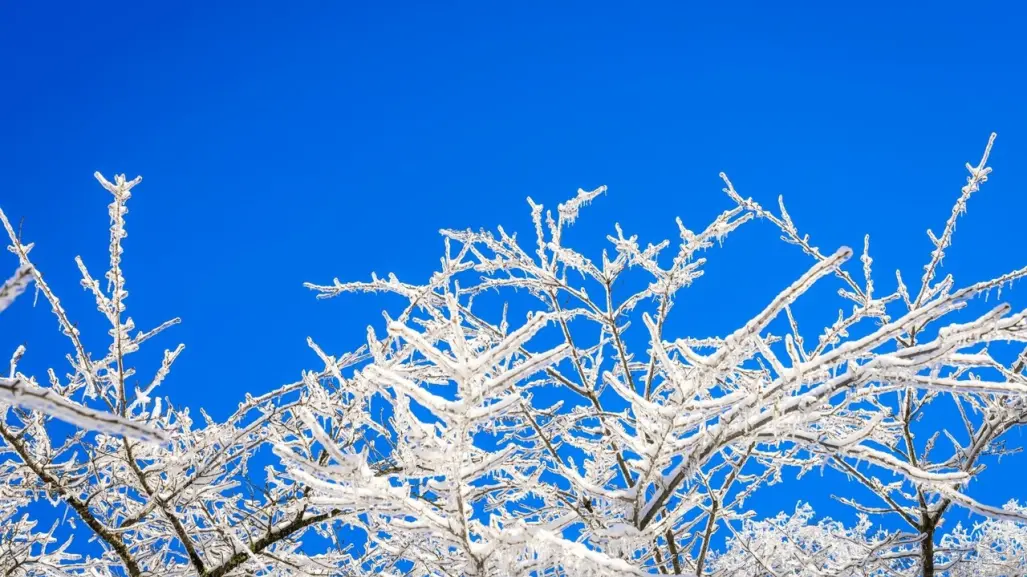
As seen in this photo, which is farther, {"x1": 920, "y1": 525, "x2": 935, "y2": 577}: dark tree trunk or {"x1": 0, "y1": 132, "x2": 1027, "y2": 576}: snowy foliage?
{"x1": 920, "y1": 525, "x2": 935, "y2": 577}: dark tree trunk

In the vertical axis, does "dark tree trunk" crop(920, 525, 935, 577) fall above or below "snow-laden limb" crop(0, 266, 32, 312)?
above

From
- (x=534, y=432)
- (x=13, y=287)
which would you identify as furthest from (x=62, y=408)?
(x=534, y=432)

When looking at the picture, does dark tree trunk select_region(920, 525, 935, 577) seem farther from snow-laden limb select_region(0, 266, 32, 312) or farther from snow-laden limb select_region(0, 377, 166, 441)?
snow-laden limb select_region(0, 266, 32, 312)

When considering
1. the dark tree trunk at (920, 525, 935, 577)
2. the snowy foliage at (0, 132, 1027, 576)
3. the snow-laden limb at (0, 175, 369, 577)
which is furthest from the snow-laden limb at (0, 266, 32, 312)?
the dark tree trunk at (920, 525, 935, 577)

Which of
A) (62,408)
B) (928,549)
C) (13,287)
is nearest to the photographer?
(13,287)

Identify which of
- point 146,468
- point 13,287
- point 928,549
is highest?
point 146,468

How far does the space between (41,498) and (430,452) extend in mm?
4199

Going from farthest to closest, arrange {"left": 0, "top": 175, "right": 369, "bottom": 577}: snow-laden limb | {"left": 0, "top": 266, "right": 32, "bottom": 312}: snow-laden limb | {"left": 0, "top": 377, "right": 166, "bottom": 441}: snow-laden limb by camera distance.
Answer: {"left": 0, "top": 175, "right": 369, "bottom": 577}: snow-laden limb < {"left": 0, "top": 377, "right": 166, "bottom": 441}: snow-laden limb < {"left": 0, "top": 266, "right": 32, "bottom": 312}: snow-laden limb

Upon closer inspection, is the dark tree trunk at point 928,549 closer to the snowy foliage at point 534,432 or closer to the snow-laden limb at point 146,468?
the snowy foliage at point 534,432

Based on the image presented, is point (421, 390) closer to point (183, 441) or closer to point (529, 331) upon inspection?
point (529, 331)

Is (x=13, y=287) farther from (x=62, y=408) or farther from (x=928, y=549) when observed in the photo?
(x=928, y=549)

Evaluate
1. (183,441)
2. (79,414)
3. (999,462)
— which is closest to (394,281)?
(183,441)

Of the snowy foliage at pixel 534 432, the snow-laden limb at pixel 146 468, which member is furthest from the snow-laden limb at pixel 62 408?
the snow-laden limb at pixel 146 468

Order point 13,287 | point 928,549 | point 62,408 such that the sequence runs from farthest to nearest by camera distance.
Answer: point 928,549, point 62,408, point 13,287
